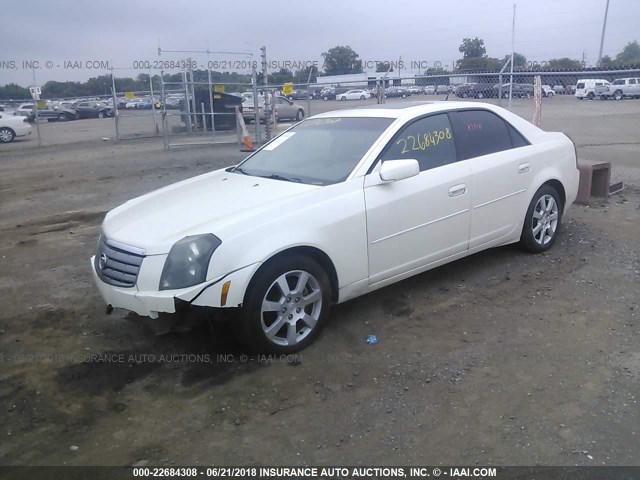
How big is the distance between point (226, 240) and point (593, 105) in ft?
61.0

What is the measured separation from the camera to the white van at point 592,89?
28062 mm

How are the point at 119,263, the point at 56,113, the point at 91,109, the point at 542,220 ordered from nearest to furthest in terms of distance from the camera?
1. the point at 119,263
2. the point at 542,220
3. the point at 56,113
4. the point at 91,109

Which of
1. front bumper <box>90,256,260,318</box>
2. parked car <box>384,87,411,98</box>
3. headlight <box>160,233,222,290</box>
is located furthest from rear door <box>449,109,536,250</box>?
parked car <box>384,87,411,98</box>

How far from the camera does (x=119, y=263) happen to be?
149 inches

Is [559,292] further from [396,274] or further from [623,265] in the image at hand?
[396,274]

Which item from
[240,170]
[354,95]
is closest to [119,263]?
[240,170]

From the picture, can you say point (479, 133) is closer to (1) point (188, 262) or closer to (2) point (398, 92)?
(1) point (188, 262)

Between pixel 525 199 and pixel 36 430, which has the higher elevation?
pixel 525 199

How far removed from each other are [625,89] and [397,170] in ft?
110

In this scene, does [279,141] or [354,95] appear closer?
[279,141]

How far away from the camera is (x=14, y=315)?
4.73 metres

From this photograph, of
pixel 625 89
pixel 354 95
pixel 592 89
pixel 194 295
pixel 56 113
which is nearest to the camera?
pixel 194 295

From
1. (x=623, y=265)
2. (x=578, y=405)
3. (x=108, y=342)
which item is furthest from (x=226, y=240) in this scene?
(x=623, y=265)

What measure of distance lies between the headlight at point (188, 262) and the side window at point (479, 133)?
8.06 feet
